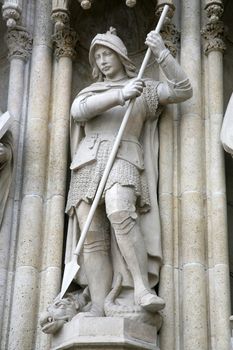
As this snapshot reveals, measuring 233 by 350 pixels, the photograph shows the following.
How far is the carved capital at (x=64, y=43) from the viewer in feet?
31.7

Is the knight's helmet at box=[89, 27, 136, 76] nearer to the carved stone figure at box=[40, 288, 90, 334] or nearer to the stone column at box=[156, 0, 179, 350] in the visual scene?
the stone column at box=[156, 0, 179, 350]

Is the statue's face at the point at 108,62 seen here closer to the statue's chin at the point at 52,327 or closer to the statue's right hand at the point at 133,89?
Answer: the statue's right hand at the point at 133,89

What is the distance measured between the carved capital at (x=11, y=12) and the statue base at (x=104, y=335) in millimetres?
3315

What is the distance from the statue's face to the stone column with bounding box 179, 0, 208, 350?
71 cm

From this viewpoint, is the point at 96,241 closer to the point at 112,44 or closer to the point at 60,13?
the point at 112,44

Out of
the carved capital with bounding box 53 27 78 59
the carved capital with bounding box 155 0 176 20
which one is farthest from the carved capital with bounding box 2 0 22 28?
the carved capital with bounding box 155 0 176 20

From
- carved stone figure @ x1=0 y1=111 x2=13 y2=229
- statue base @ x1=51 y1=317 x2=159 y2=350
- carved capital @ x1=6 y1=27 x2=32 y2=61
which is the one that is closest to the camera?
statue base @ x1=51 y1=317 x2=159 y2=350

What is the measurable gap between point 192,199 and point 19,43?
2583mm

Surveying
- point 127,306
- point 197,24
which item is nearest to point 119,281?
point 127,306

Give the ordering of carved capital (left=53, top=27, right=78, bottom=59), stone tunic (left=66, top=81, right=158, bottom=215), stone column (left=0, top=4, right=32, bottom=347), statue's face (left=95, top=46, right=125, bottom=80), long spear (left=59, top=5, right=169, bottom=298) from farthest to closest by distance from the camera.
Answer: carved capital (left=53, top=27, right=78, bottom=59) < statue's face (left=95, top=46, right=125, bottom=80) < stone column (left=0, top=4, right=32, bottom=347) < stone tunic (left=66, top=81, right=158, bottom=215) < long spear (left=59, top=5, right=169, bottom=298)

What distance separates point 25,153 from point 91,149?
837 millimetres

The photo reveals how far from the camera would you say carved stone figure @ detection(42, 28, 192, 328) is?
27.0ft

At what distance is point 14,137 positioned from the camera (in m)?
9.28

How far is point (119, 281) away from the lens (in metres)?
8.32
